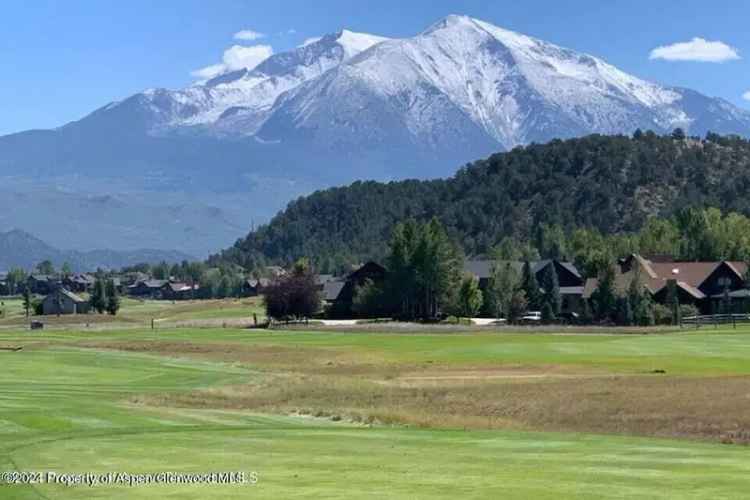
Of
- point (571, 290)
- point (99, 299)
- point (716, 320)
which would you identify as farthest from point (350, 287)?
point (716, 320)

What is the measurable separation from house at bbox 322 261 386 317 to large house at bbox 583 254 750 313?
26916mm

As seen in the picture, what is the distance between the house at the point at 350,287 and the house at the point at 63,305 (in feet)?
170

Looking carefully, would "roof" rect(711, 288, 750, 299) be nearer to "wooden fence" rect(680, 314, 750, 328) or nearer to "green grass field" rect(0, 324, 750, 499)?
"wooden fence" rect(680, 314, 750, 328)

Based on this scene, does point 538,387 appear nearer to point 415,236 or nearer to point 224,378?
point 224,378

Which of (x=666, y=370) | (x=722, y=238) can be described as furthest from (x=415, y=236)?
(x=666, y=370)

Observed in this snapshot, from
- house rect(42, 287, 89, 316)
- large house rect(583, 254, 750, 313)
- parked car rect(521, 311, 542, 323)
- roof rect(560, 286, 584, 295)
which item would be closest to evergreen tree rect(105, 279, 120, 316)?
house rect(42, 287, 89, 316)

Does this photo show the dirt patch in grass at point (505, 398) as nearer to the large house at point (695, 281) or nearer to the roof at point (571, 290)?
the large house at point (695, 281)

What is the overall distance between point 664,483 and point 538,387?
30030 mm

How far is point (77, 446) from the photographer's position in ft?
96.5

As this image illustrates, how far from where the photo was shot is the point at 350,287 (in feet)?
513

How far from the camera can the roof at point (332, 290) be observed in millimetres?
163663

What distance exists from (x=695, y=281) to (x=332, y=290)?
4980 cm

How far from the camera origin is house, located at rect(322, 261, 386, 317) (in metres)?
152

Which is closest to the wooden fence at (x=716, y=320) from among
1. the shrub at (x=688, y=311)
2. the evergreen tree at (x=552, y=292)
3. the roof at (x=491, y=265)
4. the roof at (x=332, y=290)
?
the shrub at (x=688, y=311)
